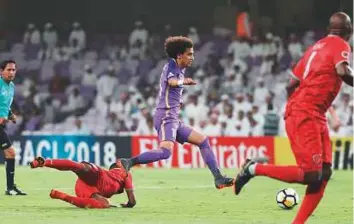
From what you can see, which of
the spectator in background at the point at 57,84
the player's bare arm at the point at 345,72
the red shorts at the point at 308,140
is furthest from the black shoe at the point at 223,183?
the spectator in background at the point at 57,84

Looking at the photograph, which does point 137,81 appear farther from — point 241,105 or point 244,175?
point 244,175

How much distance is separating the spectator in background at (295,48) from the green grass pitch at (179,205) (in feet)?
34.1

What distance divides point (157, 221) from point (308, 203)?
188 centimetres

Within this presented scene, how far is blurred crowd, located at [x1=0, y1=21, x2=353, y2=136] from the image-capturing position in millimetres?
28188

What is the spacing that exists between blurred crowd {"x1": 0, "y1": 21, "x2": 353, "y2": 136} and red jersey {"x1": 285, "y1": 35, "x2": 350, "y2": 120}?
16.1 metres

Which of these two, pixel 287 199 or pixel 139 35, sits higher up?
pixel 139 35

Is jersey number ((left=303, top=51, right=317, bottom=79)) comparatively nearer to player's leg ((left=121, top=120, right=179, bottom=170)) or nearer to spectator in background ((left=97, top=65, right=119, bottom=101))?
player's leg ((left=121, top=120, right=179, bottom=170))

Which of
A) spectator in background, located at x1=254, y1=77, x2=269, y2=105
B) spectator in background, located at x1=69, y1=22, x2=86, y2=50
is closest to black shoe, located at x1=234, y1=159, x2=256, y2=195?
spectator in background, located at x1=254, y1=77, x2=269, y2=105

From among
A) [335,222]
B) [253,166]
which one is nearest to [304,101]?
[253,166]

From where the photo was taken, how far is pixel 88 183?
494 inches

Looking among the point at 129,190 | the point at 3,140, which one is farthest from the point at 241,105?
the point at 129,190

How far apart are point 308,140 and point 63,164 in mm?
3710

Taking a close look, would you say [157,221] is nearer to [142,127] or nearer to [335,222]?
[335,222]

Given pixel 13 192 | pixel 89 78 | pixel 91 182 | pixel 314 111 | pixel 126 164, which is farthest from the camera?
pixel 89 78
